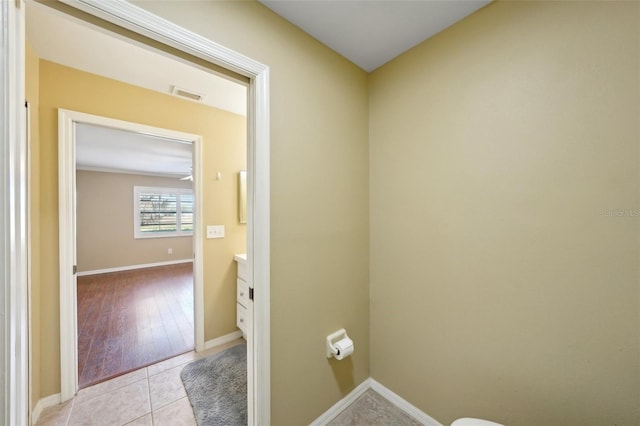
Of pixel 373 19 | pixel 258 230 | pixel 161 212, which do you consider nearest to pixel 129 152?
pixel 161 212

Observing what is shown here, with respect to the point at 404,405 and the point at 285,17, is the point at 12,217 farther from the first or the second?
the point at 404,405

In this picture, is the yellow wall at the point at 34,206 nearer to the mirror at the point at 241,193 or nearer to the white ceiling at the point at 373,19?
the mirror at the point at 241,193

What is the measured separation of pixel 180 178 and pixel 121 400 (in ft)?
18.4

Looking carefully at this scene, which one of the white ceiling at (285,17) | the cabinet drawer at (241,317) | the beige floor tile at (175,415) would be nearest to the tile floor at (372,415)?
the beige floor tile at (175,415)

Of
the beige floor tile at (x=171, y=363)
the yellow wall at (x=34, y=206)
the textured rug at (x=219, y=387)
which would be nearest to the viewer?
the yellow wall at (x=34, y=206)

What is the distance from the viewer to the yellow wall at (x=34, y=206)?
53.7 inches

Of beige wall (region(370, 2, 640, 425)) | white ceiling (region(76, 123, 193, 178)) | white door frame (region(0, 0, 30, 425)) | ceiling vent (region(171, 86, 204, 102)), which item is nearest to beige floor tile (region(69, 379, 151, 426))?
white door frame (region(0, 0, 30, 425))

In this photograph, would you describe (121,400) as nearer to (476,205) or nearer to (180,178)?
(476,205)

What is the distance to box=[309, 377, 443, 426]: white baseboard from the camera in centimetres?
140

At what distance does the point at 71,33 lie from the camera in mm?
1341

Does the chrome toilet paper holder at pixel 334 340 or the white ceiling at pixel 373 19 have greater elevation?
the white ceiling at pixel 373 19

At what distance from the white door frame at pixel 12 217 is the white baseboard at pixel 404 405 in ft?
5.82

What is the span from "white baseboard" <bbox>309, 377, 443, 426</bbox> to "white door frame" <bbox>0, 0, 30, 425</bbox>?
1.35 meters

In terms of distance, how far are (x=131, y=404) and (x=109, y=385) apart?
0.36 meters
